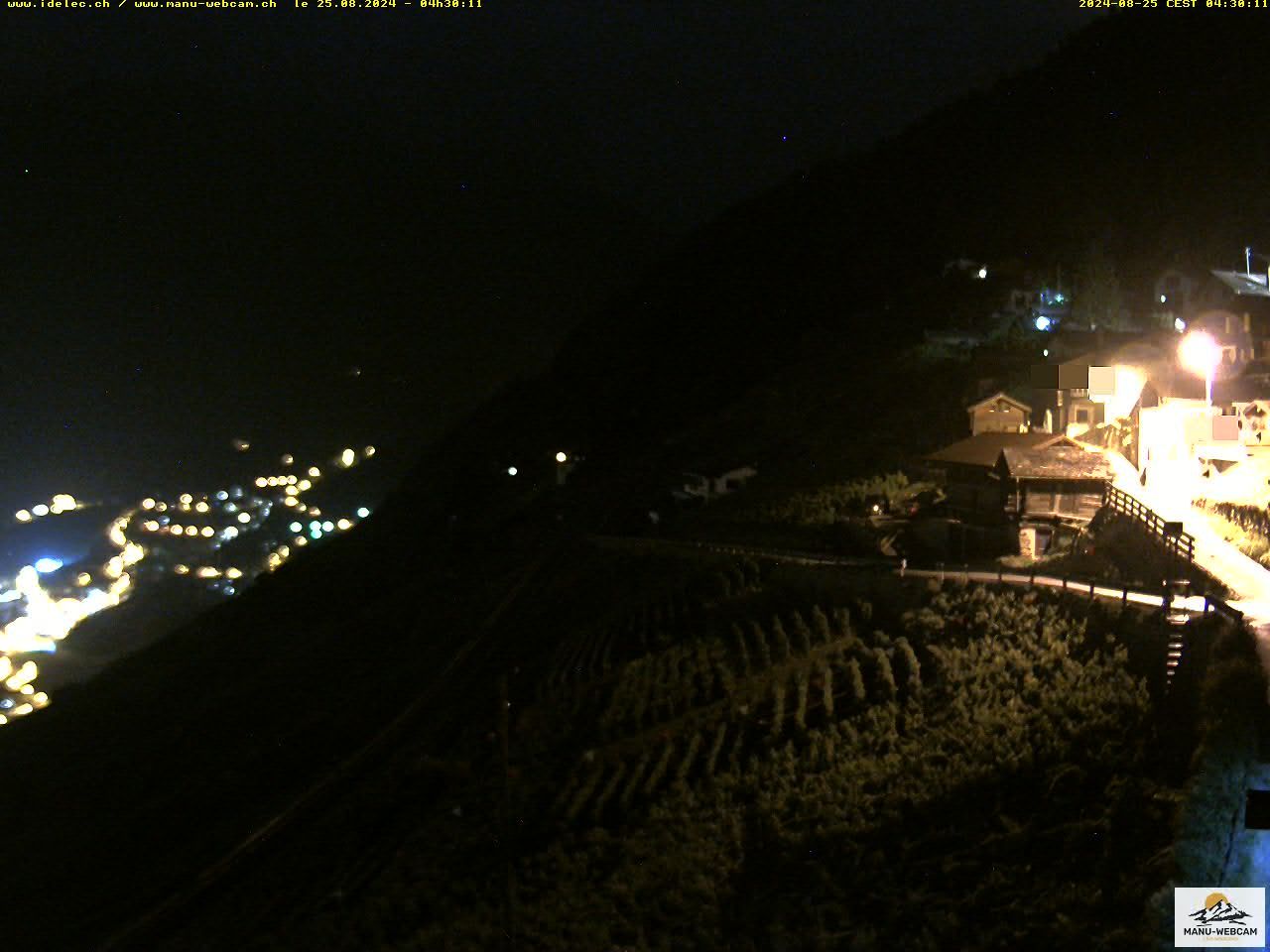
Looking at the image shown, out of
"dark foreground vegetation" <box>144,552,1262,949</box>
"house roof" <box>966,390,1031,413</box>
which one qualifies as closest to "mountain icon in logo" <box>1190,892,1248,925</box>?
"dark foreground vegetation" <box>144,552,1262,949</box>

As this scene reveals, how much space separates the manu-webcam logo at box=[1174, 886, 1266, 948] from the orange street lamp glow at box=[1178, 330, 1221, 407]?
20.4 m

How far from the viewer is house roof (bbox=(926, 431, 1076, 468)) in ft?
69.9

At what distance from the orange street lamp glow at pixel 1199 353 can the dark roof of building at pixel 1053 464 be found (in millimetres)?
7751

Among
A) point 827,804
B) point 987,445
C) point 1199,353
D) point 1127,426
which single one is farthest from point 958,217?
point 827,804

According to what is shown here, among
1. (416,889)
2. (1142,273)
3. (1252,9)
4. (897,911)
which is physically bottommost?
(416,889)

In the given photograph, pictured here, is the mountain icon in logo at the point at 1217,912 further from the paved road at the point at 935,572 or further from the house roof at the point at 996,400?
the house roof at the point at 996,400

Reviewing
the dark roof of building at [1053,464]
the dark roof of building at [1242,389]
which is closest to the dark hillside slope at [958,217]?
the dark roof of building at [1242,389]

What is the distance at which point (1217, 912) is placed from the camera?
8039 mm

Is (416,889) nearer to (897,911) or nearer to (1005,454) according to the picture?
(897,911)

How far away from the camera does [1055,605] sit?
14250mm

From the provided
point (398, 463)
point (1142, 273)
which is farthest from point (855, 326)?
point (398, 463)

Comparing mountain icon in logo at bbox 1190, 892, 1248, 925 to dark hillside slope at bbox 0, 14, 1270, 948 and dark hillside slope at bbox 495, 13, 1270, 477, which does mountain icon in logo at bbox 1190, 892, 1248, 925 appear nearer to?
dark hillside slope at bbox 0, 14, 1270, 948

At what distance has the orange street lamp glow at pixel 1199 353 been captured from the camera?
2549 cm

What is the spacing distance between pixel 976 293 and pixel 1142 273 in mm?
6693
